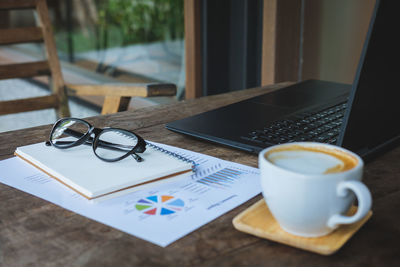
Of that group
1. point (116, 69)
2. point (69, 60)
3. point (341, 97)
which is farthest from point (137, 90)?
point (69, 60)

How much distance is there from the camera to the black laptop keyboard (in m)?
A: 0.69

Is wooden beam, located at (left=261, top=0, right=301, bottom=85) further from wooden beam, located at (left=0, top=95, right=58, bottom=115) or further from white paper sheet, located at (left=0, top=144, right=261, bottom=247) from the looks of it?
white paper sheet, located at (left=0, top=144, right=261, bottom=247)

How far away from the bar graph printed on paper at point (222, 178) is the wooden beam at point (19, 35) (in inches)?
41.8

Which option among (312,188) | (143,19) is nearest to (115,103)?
(312,188)

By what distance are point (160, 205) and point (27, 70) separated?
108cm

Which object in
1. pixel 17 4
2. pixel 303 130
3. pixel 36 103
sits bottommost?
pixel 36 103

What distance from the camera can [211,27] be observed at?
6.77ft

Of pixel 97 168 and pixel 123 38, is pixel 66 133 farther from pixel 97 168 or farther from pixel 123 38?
pixel 123 38

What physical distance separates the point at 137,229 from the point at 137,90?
2.39 ft

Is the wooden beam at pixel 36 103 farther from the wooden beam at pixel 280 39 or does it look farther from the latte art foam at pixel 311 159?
the latte art foam at pixel 311 159

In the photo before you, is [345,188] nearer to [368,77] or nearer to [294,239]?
[294,239]

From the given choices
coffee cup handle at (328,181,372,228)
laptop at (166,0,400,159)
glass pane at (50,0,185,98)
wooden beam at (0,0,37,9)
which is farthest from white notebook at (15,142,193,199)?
glass pane at (50,0,185,98)

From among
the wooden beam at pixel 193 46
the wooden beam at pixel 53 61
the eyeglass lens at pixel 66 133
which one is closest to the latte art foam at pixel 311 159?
the eyeglass lens at pixel 66 133

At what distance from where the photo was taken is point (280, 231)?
0.43 meters
